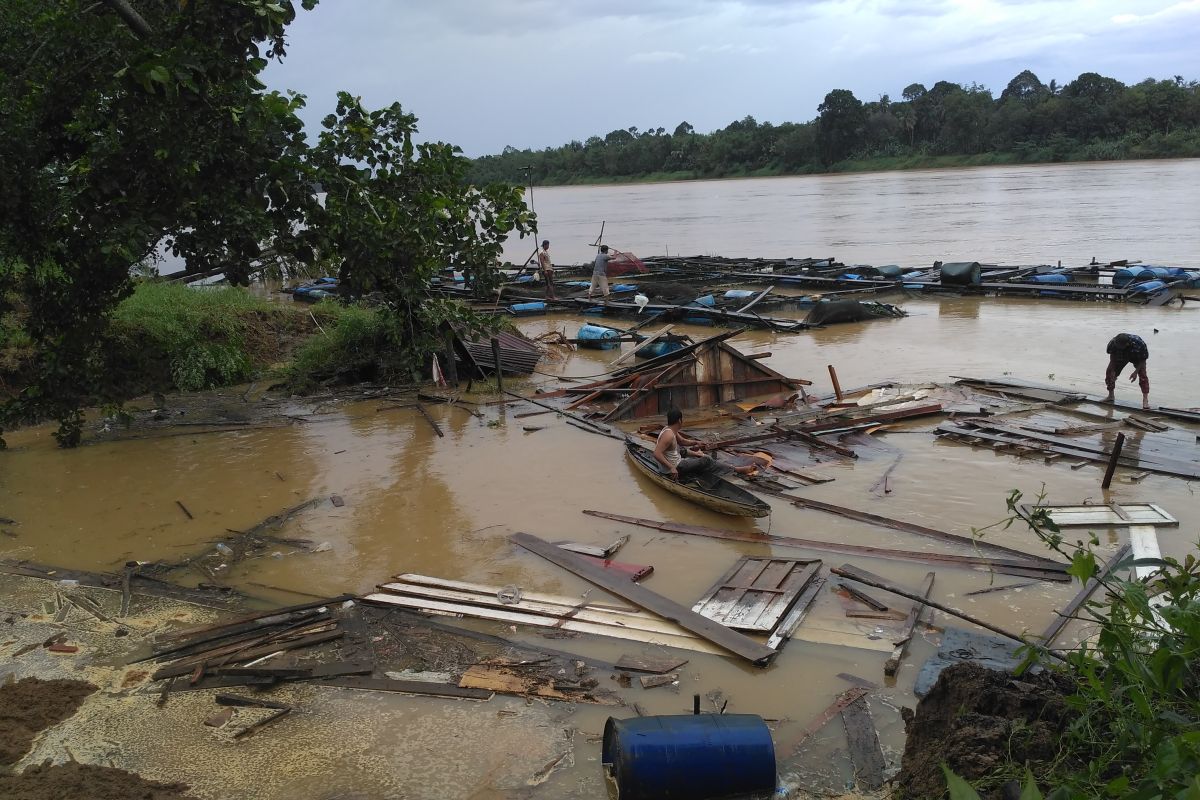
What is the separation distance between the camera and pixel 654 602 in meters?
6.98

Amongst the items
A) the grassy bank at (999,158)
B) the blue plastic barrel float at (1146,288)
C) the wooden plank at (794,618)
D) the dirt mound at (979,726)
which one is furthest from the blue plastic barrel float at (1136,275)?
the grassy bank at (999,158)

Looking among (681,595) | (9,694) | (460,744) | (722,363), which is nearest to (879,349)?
(722,363)

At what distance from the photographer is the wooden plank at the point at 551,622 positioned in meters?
6.41

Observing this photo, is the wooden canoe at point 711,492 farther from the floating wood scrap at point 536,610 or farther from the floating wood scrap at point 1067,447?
the floating wood scrap at point 1067,447

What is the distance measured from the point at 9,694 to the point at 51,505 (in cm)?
515

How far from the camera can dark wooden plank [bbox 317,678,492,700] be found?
581cm

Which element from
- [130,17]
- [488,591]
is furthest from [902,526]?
[130,17]

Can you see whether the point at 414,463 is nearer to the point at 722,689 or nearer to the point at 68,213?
the point at 68,213

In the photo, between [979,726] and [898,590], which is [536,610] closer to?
[898,590]

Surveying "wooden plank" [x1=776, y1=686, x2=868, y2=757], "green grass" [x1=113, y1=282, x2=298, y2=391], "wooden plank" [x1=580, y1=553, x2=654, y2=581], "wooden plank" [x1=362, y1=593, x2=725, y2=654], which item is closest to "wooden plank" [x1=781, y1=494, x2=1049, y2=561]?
"wooden plank" [x1=580, y1=553, x2=654, y2=581]

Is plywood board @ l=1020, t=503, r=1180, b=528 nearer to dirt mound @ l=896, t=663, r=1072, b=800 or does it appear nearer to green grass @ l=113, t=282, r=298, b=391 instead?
dirt mound @ l=896, t=663, r=1072, b=800

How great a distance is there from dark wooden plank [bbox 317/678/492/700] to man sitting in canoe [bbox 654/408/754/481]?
13.3 ft

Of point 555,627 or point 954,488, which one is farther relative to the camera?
point 954,488

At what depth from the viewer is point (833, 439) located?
11250mm
